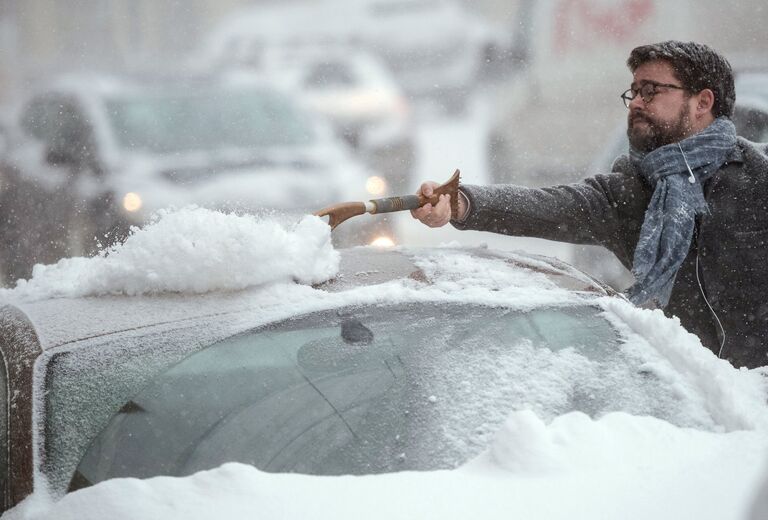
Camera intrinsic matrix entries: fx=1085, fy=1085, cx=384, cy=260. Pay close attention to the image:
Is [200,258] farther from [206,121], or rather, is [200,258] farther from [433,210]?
[206,121]

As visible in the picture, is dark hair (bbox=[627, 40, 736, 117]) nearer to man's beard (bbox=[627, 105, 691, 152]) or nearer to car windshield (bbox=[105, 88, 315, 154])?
man's beard (bbox=[627, 105, 691, 152])

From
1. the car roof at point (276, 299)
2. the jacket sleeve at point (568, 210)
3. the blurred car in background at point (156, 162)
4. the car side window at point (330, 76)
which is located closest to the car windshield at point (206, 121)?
the blurred car in background at point (156, 162)

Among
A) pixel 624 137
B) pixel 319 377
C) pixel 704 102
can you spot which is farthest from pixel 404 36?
pixel 319 377

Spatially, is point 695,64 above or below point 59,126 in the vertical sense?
above

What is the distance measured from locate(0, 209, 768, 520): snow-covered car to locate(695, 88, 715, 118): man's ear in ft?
4.65

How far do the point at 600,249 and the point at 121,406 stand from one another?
387 cm

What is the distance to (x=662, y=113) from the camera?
3869 mm

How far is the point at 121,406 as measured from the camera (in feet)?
6.93

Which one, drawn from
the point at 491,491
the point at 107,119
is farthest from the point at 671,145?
the point at 107,119

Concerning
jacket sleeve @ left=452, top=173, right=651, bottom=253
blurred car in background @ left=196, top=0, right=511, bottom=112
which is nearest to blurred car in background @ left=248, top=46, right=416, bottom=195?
jacket sleeve @ left=452, top=173, right=651, bottom=253

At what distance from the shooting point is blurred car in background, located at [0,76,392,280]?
6566 mm

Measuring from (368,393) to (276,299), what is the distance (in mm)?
422

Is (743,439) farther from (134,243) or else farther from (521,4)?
(521,4)

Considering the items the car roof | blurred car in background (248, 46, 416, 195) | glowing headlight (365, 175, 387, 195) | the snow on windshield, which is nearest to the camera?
the car roof
